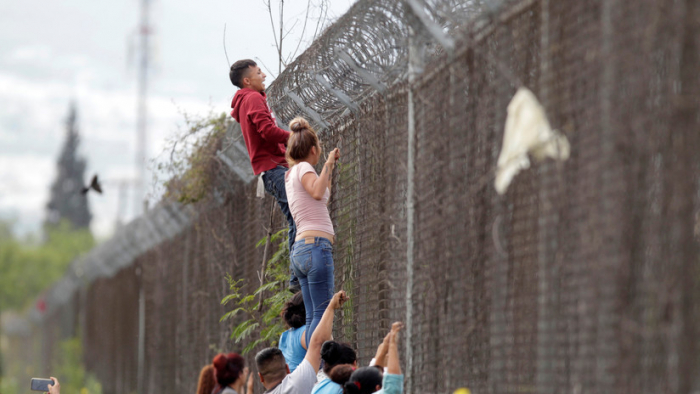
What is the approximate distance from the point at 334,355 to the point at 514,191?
73.5 inches

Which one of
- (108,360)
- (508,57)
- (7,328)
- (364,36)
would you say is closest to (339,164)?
(364,36)

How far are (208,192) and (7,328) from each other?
3013 inches

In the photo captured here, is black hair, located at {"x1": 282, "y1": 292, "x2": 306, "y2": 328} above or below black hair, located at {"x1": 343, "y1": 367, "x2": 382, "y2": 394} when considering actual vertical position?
above

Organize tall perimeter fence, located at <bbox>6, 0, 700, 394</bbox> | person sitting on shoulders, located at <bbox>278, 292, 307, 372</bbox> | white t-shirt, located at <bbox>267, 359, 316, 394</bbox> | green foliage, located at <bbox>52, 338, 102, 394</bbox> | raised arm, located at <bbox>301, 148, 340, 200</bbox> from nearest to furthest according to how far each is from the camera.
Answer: tall perimeter fence, located at <bbox>6, 0, 700, 394</bbox>, white t-shirt, located at <bbox>267, 359, 316, 394</bbox>, raised arm, located at <bbox>301, 148, 340, 200</bbox>, person sitting on shoulders, located at <bbox>278, 292, 307, 372</bbox>, green foliage, located at <bbox>52, 338, 102, 394</bbox>

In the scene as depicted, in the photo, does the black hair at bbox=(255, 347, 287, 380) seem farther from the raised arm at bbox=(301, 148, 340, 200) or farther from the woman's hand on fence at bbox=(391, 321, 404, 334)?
the woman's hand on fence at bbox=(391, 321, 404, 334)

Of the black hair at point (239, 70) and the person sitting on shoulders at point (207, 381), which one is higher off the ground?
the black hair at point (239, 70)

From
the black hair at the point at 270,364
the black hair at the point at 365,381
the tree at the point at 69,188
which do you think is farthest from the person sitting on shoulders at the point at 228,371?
the tree at the point at 69,188

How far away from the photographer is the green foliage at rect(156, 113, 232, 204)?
9453 millimetres

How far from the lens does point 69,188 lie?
102125 millimetres

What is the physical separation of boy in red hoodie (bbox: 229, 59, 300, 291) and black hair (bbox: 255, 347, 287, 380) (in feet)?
3.11

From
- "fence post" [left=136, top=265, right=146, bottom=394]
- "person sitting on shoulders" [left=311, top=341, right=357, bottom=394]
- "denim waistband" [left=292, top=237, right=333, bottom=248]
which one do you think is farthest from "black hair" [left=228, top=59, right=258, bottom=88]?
"fence post" [left=136, top=265, right=146, bottom=394]

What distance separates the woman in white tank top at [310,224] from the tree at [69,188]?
99443mm

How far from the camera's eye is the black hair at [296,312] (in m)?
5.82

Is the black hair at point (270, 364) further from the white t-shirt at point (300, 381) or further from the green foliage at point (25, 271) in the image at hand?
the green foliage at point (25, 271)
